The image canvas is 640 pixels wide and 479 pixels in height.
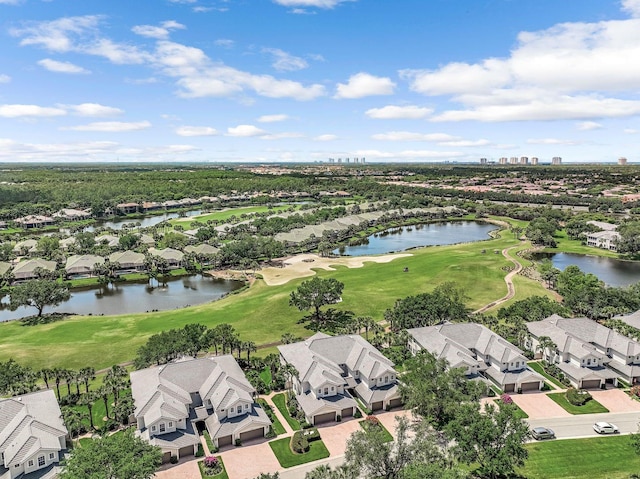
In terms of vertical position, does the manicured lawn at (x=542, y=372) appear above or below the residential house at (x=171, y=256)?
below

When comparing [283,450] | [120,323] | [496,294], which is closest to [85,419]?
[283,450]

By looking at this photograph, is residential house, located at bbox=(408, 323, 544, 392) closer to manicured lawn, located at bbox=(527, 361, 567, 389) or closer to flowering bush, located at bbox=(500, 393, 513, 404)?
flowering bush, located at bbox=(500, 393, 513, 404)

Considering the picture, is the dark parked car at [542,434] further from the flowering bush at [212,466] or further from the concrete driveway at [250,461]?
A: the flowering bush at [212,466]

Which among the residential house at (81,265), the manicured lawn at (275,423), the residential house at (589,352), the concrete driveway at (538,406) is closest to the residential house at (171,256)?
the residential house at (81,265)

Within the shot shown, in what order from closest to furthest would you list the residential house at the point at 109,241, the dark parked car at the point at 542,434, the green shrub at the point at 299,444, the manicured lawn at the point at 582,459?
the manicured lawn at the point at 582,459 → the green shrub at the point at 299,444 → the dark parked car at the point at 542,434 → the residential house at the point at 109,241

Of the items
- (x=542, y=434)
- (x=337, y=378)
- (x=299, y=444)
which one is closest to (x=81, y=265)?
(x=337, y=378)
